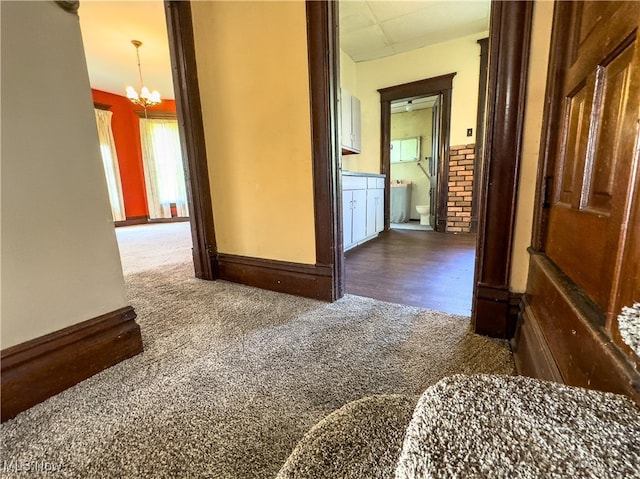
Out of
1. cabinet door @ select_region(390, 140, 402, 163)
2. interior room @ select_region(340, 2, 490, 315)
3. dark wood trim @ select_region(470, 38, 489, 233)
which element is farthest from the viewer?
cabinet door @ select_region(390, 140, 402, 163)

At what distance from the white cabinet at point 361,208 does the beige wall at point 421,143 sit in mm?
2700

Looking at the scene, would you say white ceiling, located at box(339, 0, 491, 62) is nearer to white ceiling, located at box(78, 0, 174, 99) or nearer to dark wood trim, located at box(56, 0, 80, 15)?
white ceiling, located at box(78, 0, 174, 99)

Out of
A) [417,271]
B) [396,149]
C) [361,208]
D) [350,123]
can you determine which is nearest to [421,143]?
[396,149]

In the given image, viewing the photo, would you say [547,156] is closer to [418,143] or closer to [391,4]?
[391,4]

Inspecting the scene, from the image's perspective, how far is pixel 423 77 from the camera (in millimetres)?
4133

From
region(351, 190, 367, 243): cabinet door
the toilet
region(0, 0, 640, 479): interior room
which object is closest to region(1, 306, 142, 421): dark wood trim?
region(0, 0, 640, 479): interior room

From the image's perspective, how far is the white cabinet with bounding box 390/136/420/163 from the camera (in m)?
6.37

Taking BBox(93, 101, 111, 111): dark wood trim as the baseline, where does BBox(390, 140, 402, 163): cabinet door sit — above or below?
below

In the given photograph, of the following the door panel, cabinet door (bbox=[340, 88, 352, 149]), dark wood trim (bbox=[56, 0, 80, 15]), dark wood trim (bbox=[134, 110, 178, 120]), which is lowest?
the door panel

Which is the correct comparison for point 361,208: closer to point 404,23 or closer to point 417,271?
point 417,271

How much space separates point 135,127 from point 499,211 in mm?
6757

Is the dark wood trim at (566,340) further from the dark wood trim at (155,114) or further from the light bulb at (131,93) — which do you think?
the dark wood trim at (155,114)

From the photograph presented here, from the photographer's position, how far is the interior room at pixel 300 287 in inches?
15.8

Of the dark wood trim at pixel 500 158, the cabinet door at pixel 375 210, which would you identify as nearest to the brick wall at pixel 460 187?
the cabinet door at pixel 375 210
